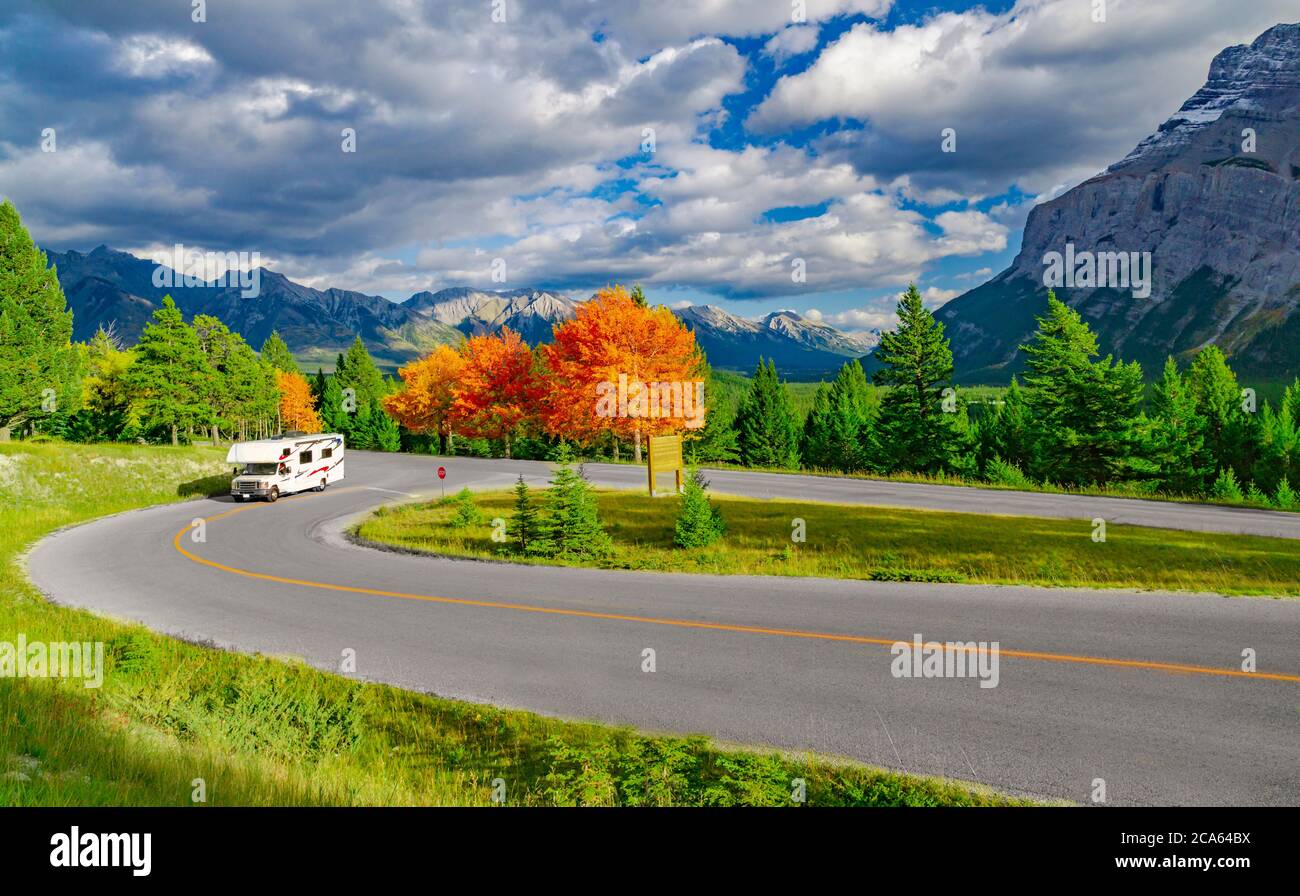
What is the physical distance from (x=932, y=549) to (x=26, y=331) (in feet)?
183

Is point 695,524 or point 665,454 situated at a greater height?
point 665,454

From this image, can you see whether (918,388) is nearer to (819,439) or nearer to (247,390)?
(819,439)

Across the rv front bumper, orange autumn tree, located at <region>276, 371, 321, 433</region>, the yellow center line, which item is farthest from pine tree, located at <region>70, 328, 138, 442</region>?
the yellow center line

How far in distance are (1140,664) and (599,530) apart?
12.6 meters

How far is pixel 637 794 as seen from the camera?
6176 millimetres

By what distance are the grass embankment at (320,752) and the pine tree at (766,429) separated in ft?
221

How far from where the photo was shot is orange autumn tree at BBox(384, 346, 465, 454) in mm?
62344

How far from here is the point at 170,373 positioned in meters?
51.7

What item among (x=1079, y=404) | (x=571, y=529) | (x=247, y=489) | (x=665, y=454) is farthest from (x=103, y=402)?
(x=1079, y=404)

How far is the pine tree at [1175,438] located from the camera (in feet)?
138

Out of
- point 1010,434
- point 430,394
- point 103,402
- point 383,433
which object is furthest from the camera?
point 383,433

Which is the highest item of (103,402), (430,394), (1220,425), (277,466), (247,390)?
(247,390)

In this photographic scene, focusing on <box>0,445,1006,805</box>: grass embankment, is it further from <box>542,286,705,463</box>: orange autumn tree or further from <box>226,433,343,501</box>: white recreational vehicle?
<box>542,286,705,463</box>: orange autumn tree

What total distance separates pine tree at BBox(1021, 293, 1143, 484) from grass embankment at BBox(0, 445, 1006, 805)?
41.0 meters
